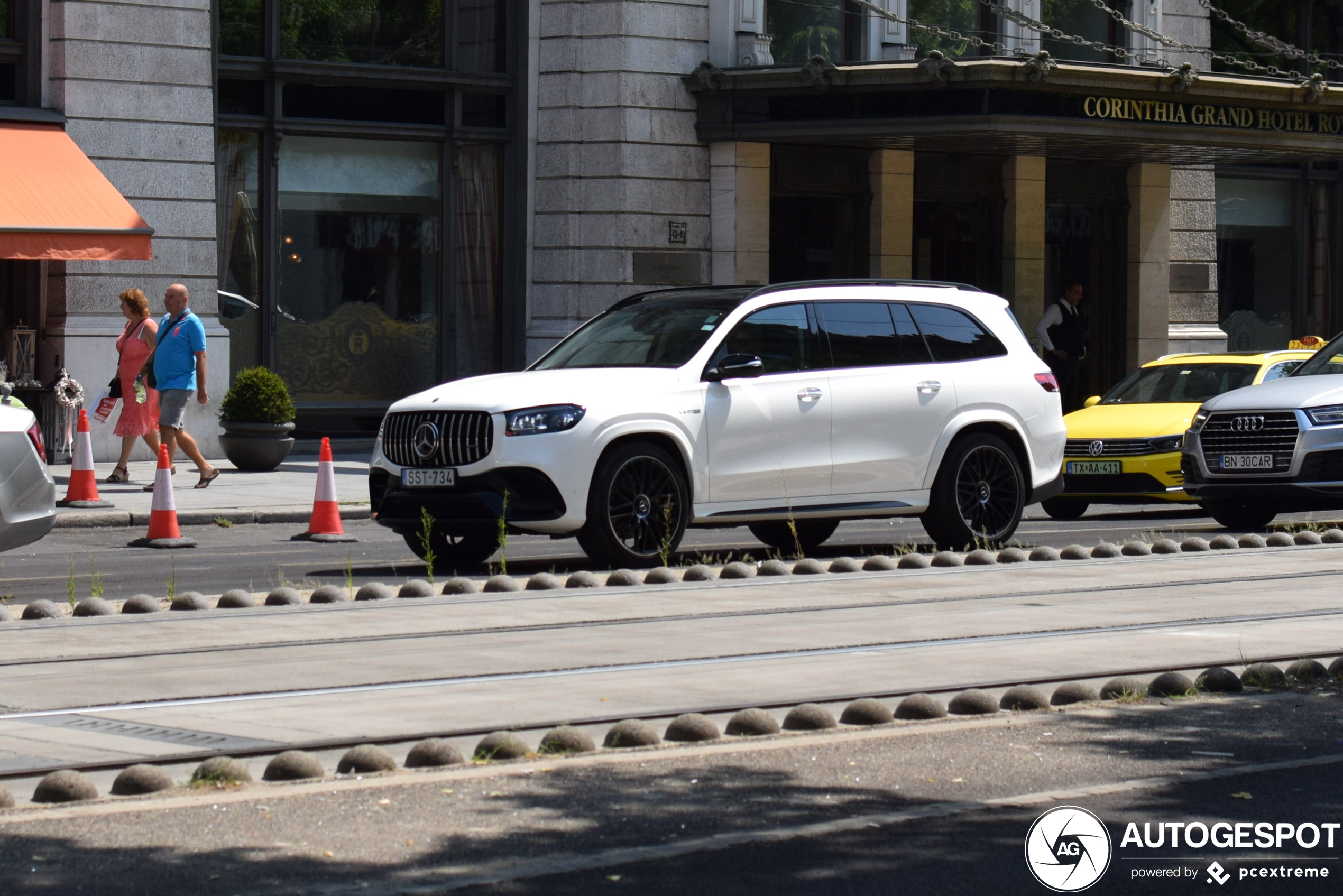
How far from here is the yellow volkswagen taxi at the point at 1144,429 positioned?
17.2m

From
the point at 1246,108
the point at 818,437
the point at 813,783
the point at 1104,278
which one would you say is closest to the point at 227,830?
the point at 813,783

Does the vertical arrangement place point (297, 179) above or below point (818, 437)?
above

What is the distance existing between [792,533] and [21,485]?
5716 mm

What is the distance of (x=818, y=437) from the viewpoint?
1310 centimetres

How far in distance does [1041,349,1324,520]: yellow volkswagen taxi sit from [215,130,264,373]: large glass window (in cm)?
975

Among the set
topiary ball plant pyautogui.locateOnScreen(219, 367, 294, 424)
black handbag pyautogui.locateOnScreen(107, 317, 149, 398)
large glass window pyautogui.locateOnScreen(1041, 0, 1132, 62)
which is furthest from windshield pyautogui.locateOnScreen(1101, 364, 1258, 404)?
large glass window pyautogui.locateOnScreen(1041, 0, 1132, 62)

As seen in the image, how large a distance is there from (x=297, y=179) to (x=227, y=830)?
19.3m

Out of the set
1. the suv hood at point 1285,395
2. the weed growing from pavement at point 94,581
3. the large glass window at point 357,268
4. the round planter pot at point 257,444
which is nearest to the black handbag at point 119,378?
the round planter pot at point 257,444

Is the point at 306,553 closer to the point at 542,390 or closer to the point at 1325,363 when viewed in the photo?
the point at 542,390

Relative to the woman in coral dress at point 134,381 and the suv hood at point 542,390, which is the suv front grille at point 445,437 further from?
the woman in coral dress at point 134,381

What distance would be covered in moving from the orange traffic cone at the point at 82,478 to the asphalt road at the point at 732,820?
1121 centimetres

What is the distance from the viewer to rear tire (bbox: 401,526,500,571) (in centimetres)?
1277

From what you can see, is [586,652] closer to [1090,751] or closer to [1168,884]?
[1090,751]

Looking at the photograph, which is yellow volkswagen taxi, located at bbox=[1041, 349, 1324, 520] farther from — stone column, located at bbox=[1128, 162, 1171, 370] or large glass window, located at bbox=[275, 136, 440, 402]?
stone column, located at bbox=[1128, 162, 1171, 370]
